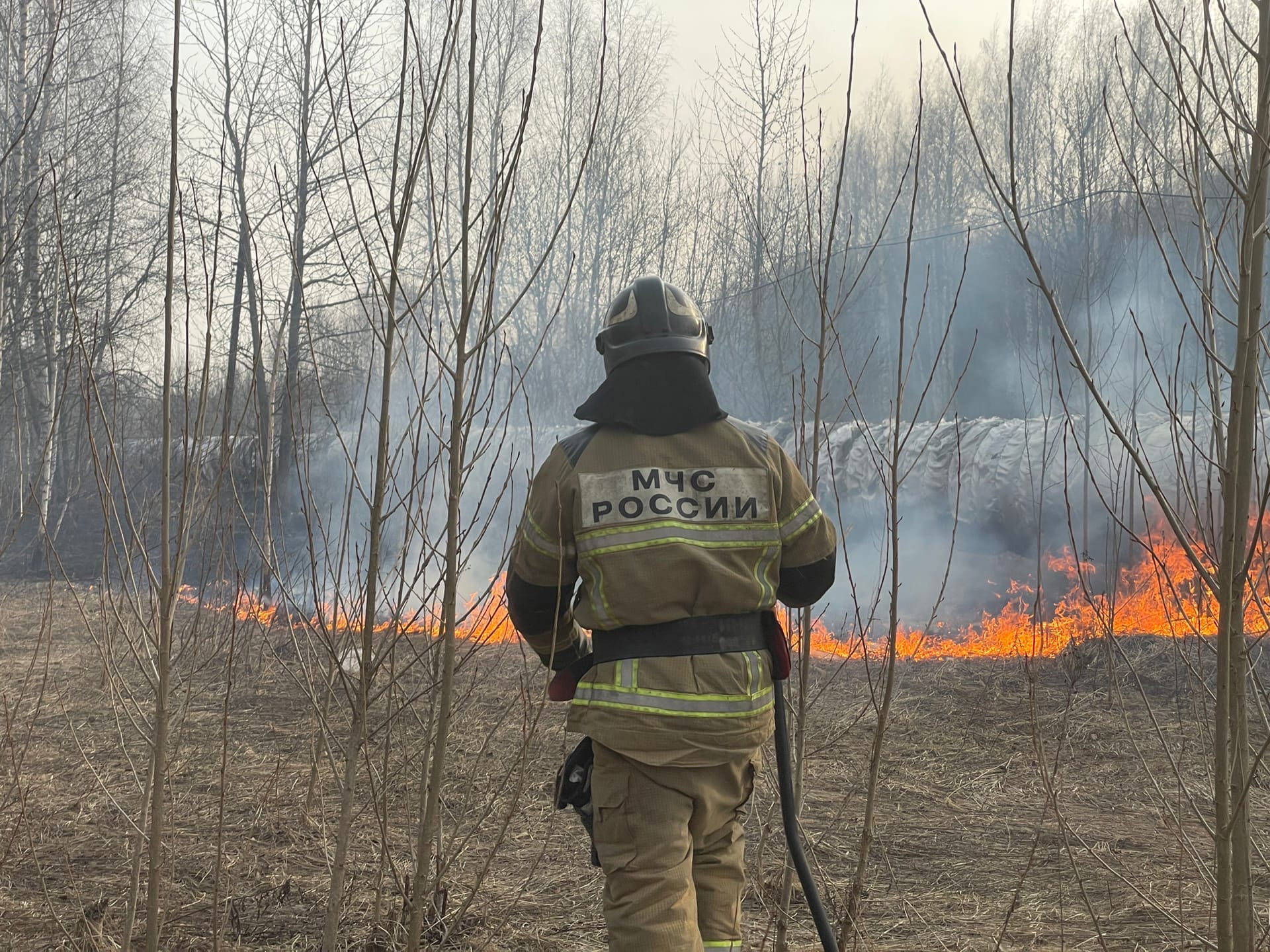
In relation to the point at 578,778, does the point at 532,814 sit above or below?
below

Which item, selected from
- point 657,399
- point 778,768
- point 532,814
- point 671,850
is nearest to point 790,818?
point 778,768

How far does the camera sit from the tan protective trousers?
209cm

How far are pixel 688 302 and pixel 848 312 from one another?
20137 millimetres

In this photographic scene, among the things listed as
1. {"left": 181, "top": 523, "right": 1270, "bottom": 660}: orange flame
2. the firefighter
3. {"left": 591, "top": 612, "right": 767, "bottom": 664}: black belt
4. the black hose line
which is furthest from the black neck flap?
{"left": 181, "top": 523, "right": 1270, "bottom": 660}: orange flame

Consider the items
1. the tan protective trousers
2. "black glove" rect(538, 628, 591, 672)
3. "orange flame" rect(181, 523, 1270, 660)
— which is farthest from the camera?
"orange flame" rect(181, 523, 1270, 660)

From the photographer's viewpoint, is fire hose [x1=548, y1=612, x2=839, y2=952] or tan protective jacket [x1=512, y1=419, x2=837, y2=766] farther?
fire hose [x1=548, y1=612, x2=839, y2=952]

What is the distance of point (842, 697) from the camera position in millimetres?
8281

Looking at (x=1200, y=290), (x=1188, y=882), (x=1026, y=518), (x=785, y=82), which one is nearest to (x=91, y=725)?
(x=1188, y=882)

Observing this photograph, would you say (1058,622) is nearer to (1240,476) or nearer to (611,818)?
(611,818)

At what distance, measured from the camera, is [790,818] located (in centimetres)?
247

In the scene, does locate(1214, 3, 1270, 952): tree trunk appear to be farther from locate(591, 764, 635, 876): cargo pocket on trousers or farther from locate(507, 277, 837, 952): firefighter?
locate(591, 764, 635, 876): cargo pocket on trousers

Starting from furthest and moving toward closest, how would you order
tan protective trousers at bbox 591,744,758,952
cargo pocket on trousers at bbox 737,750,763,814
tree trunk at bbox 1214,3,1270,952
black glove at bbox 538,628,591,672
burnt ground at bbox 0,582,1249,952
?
1. burnt ground at bbox 0,582,1249,952
2. black glove at bbox 538,628,591,672
3. cargo pocket on trousers at bbox 737,750,763,814
4. tan protective trousers at bbox 591,744,758,952
5. tree trunk at bbox 1214,3,1270,952

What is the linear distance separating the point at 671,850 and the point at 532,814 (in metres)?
3.27

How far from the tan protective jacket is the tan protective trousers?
76mm
